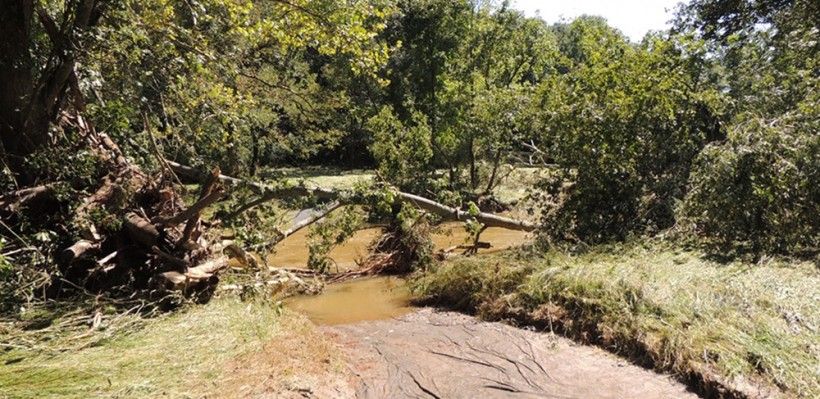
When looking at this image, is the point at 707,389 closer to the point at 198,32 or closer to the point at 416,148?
the point at 198,32

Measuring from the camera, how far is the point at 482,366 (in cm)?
648

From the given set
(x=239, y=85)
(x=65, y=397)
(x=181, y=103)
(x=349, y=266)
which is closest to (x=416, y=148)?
(x=349, y=266)

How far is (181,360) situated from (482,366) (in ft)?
10.5

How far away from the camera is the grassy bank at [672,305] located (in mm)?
5332

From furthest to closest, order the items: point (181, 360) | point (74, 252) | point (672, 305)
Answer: point (672, 305), point (74, 252), point (181, 360)

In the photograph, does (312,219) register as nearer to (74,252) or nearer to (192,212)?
(192,212)

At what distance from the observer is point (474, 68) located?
24.1 metres

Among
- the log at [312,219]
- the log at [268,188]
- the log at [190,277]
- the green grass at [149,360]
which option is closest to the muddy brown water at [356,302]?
the log at [312,219]

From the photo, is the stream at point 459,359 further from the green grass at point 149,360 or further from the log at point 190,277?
the log at point 190,277

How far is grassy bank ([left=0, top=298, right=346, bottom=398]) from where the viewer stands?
4.33 meters

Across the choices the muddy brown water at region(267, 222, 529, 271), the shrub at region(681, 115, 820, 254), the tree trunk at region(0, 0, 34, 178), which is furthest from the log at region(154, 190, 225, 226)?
the shrub at region(681, 115, 820, 254)

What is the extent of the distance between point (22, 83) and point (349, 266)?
7.09 m

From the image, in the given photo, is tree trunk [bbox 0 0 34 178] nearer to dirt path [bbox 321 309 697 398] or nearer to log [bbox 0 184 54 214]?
log [bbox 0 184 54 214]

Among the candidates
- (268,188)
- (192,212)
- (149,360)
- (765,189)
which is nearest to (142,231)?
(192,212)
